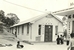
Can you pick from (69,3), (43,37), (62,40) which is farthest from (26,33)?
(69,3)

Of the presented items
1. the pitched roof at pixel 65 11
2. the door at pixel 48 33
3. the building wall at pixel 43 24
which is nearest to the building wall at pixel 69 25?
the pitched roof at pixel 65 11

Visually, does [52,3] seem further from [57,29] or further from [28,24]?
[28,24]

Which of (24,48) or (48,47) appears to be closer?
(24,48)

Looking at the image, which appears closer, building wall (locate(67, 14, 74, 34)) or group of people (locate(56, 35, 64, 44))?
group of people (locate(56, 35, 64, 44))

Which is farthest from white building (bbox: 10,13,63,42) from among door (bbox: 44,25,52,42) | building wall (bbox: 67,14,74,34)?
building wall (bbox: 67,14,74,34)

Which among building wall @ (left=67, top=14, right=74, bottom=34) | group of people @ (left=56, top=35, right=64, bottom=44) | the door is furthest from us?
building wall @ (left=67, top=14, right=74, bottom=34)

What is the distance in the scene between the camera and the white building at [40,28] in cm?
179

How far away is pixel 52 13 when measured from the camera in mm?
1984

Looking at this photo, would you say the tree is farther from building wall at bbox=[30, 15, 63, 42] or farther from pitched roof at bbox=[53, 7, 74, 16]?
pitched roof at bbox=[53, 7, 74, 16]

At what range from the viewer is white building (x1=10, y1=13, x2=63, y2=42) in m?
1.79

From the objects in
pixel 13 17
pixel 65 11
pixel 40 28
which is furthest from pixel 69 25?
pixel 13 17

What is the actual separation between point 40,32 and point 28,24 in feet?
0.81

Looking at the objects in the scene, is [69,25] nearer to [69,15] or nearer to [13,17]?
[69,15]

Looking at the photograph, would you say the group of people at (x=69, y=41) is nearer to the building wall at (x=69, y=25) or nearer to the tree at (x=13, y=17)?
the building wall at (x=69, y=25)
